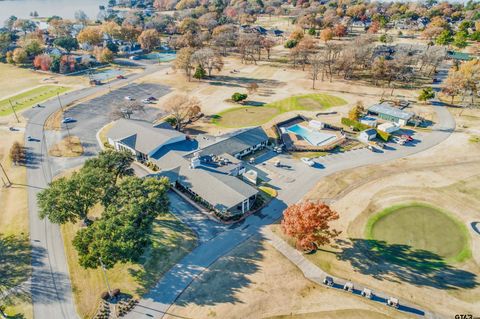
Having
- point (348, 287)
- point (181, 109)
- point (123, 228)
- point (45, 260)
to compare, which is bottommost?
point (348, 287)

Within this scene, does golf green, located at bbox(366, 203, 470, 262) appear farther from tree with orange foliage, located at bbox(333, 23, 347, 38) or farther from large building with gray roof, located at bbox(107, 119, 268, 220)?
tree with orange foliage, located at bbox(333, 23, 347, 38)

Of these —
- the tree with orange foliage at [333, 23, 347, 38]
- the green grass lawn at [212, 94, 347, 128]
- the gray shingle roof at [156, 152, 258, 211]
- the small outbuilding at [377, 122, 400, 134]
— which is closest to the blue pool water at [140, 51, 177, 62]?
the green grass lawn at [212, 94, 347, 128]

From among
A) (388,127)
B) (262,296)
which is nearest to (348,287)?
(262,296)

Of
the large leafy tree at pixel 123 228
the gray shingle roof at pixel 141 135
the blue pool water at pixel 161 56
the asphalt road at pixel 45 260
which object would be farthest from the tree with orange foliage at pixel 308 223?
the blue pool water at pixel 161 56

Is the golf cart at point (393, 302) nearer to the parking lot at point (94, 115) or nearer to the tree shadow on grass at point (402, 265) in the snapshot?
the tree shadow on grass at point (402, 265)

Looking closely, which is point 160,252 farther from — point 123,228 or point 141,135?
point 141,135

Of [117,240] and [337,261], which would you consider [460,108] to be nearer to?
[337,261]
